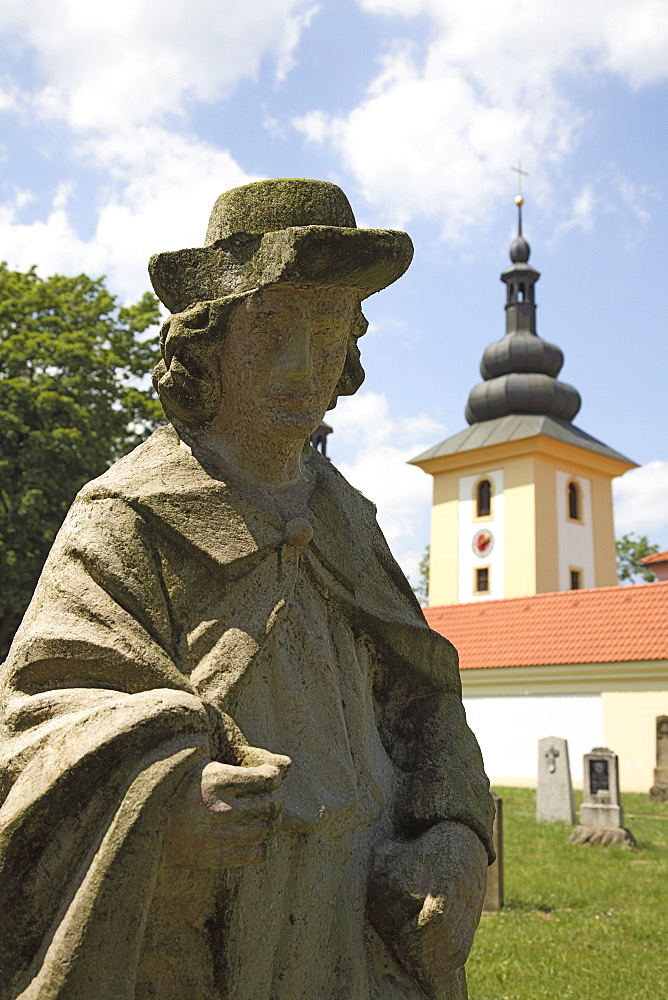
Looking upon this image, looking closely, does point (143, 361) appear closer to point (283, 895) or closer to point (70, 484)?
point (70, 484)

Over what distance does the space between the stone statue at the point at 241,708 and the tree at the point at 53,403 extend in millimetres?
17513

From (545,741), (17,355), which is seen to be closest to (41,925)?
(545,741)

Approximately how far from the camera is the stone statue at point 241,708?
5.45ft

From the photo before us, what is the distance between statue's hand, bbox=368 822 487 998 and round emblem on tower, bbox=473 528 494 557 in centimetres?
4225

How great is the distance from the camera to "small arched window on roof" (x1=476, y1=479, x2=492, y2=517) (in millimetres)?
45156

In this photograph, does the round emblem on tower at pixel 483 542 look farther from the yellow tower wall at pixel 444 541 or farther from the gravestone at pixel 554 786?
the gravestone at pixel 554 786

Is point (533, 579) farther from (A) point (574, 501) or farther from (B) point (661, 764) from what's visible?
(B) point (661, 764)

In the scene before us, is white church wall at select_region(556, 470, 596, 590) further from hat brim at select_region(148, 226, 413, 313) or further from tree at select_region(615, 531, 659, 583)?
hat brim at select_region(148, 226, 413, 313)

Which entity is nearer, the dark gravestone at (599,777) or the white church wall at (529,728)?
the dark gravestone at (599,777)

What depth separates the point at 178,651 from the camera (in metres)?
1.96

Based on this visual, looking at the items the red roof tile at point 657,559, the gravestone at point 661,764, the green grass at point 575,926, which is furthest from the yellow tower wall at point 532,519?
the green grass at point 575,926

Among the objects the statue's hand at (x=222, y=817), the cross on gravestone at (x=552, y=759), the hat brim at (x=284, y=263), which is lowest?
the statue's hand at (x=222, y=817)

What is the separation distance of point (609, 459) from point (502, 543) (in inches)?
264

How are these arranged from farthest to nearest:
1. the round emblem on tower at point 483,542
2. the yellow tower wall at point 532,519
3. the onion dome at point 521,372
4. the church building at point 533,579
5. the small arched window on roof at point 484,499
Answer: the onion dome at point 521,372, the small arched window on roof at point 484,499, the round emblem on tower at point 483,542, the yellow tower wall at point 532,519, the church building at point 533,579
